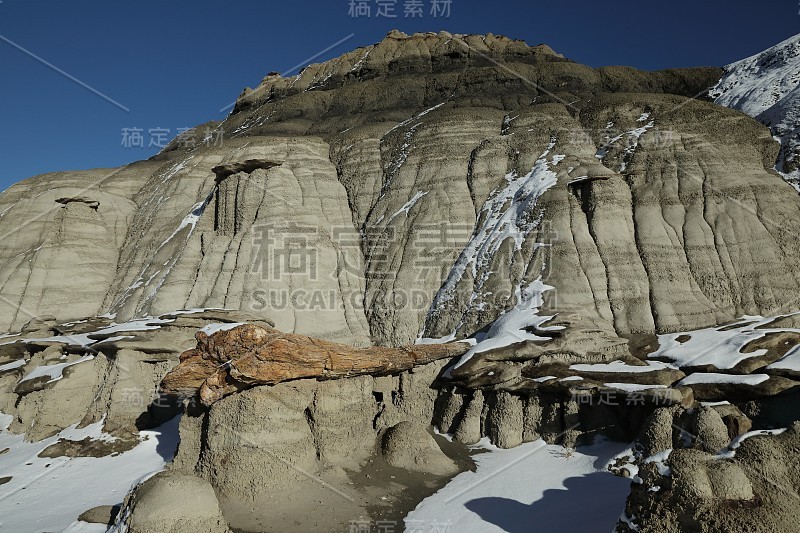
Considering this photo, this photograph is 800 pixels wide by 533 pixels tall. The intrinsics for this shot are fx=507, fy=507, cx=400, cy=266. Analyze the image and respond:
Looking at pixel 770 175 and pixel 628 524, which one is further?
pixel 770 175

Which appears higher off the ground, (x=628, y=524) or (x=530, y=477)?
(x=628, y=524)

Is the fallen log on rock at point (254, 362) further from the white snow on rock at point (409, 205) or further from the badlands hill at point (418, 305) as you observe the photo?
the white snow on rock at point (409, 205)

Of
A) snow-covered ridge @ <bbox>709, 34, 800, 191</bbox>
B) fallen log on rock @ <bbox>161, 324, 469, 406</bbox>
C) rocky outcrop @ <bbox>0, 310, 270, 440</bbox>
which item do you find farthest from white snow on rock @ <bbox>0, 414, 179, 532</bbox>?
snow-covered ridge @ <bbox>709, 34, 800, 191</bbox>

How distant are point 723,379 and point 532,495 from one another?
6.79 meters

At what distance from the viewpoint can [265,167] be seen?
38.2 meters

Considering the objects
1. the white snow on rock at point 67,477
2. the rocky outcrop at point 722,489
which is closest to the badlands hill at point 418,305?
the rocky outcrop at point 722,489

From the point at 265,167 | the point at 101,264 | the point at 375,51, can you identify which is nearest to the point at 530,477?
the point at 265,167

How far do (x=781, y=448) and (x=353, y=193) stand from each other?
3426 centimetres

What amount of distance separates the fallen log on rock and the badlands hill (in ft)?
0.30

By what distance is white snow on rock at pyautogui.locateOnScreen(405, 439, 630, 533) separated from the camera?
Result: 498 inches

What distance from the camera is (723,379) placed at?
49.9ft

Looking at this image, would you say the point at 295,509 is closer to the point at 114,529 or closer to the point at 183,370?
the point at 114,529

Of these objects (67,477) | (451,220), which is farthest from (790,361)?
(67,477)

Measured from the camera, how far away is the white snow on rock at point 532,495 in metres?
12.7
